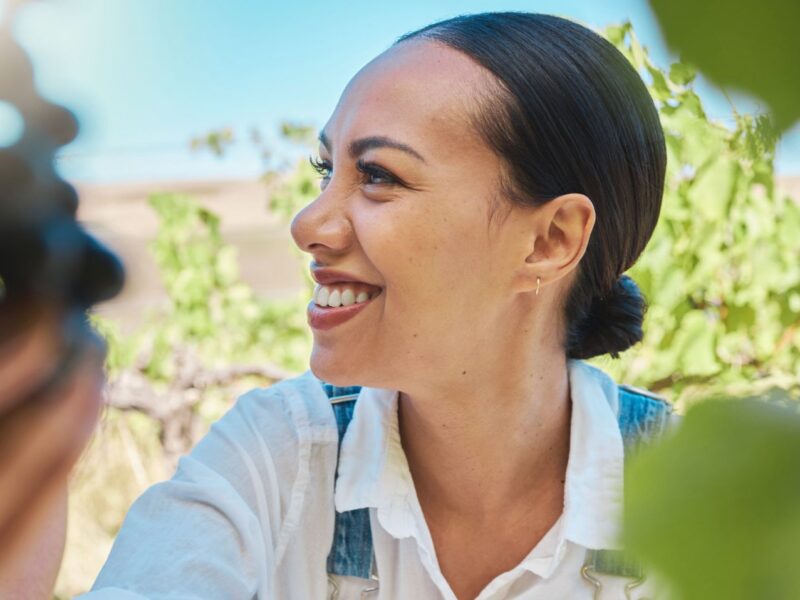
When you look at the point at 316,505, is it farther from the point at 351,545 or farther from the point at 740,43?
the point at 740,43

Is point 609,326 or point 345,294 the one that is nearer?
point 345,294

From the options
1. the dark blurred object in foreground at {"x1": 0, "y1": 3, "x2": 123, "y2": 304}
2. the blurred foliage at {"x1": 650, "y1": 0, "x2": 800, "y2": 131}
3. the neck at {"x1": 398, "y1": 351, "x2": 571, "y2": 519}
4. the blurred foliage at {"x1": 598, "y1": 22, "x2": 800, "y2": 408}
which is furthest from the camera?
the blurred foliage at {"x1": 598, "y1": 22, "x2": 800, "y2": 408}

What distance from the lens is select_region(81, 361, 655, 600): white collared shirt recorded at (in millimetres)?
1429

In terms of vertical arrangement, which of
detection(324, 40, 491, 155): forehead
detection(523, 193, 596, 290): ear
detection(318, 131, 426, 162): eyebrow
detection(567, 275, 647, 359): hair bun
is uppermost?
detection(324, 40, 491, 155): forehead

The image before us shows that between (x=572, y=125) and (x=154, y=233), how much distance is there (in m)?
3.10

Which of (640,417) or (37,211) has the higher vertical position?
(37,211)

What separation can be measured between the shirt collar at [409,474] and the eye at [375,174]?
352mm

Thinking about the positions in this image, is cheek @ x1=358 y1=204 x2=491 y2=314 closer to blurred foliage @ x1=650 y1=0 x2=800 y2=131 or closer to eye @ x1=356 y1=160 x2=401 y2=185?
eye @ x1=356 y1=160 x2=401 y2=185

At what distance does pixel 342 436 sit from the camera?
1619 millimetres

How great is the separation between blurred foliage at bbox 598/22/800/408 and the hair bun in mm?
1078

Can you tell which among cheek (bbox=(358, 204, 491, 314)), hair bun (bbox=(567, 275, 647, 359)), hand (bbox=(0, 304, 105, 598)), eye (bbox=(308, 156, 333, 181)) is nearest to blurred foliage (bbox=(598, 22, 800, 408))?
hair bun (bbox=(567, 275, 647, 359))

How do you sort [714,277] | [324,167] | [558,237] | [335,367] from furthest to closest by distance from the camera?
1. [714,277]
2. [324,167]
3. [558,237]
4. [335,367]

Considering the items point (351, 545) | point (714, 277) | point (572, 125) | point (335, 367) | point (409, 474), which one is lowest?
point (351, 545)

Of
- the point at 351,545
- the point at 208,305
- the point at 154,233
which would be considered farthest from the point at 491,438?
the point at 154,233
